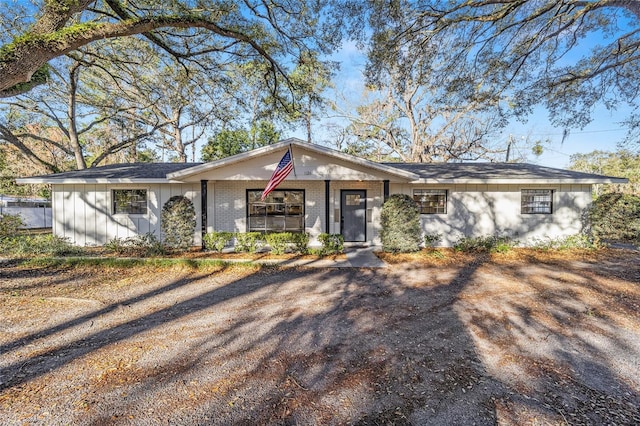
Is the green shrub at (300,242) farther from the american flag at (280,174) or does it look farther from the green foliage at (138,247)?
the green foliage at (138,247)

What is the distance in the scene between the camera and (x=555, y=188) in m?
10.6

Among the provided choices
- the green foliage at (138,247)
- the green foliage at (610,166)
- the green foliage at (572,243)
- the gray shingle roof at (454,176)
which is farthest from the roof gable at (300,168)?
the green foliage at (610,166)

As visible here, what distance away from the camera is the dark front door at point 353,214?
1116 centimetres

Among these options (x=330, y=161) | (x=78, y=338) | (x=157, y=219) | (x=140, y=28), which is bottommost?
(x=78, y=338)

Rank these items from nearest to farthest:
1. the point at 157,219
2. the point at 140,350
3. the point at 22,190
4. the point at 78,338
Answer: the point at 140,350 < the point at 78,338 < the point at 157,219 < the point at 22,190

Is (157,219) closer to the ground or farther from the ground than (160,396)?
farther from the ground

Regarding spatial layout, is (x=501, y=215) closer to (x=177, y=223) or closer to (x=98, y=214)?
(x=177, y=223)

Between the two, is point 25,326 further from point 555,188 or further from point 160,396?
point 555,188

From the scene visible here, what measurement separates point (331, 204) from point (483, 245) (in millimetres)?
5819

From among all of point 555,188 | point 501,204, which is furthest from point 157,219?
point 555,188

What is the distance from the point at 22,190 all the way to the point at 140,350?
122 feet

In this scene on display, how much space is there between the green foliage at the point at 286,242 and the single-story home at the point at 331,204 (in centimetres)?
152

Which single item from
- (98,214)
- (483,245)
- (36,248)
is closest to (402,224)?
(483,245)

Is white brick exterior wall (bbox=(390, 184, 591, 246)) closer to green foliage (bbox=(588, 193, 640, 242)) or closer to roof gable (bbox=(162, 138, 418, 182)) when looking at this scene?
green foliage (bbox=(588, 193, 640, 242))
